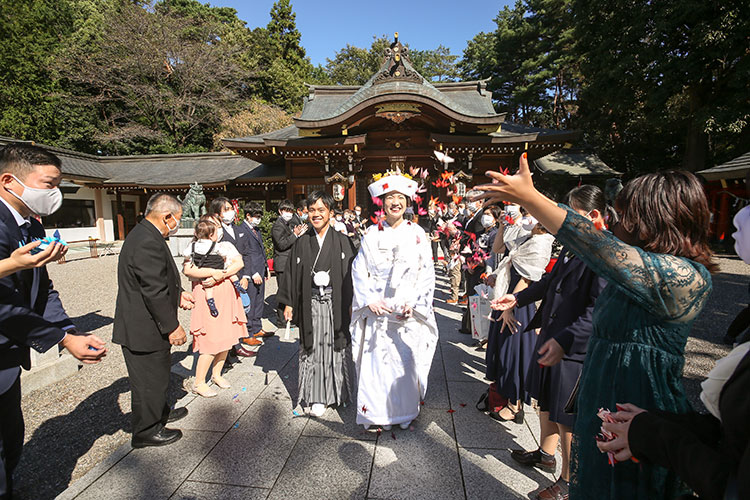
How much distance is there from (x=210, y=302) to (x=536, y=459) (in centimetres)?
315

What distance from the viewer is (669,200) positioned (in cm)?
122

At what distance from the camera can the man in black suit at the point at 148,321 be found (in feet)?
8.58

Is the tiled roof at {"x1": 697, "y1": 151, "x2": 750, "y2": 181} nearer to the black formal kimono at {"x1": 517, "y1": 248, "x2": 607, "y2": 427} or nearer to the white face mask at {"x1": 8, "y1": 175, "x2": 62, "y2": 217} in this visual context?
the black formal kimono at {"x1": 517, "y1": 248, "x2": 607, "y2": 427}

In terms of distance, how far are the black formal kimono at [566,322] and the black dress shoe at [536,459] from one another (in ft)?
1.46

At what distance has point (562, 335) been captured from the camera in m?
1.79

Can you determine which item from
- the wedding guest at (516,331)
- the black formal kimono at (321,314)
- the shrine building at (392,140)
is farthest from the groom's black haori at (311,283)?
the shrine building at (392,140)

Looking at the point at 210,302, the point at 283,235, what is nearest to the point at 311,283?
the point at 210,302

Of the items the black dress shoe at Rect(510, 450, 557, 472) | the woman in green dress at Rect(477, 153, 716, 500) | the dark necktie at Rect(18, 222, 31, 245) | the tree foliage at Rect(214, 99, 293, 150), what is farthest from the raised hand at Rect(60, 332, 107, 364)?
the tree foliage at Rect(214, 99, 293, 150)

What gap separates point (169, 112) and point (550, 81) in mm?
27697

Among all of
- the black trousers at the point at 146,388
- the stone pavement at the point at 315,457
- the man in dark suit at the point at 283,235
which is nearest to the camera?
the stone pavement at the point at 315,457

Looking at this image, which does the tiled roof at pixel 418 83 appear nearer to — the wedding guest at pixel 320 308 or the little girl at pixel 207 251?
the little girl at pixel 207 251

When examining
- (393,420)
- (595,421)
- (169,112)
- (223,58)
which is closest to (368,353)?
(393,420)

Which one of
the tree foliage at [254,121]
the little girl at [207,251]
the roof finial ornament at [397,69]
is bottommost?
the little girl at [207,251]

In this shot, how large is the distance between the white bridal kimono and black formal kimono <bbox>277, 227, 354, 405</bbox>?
0.23 meters
